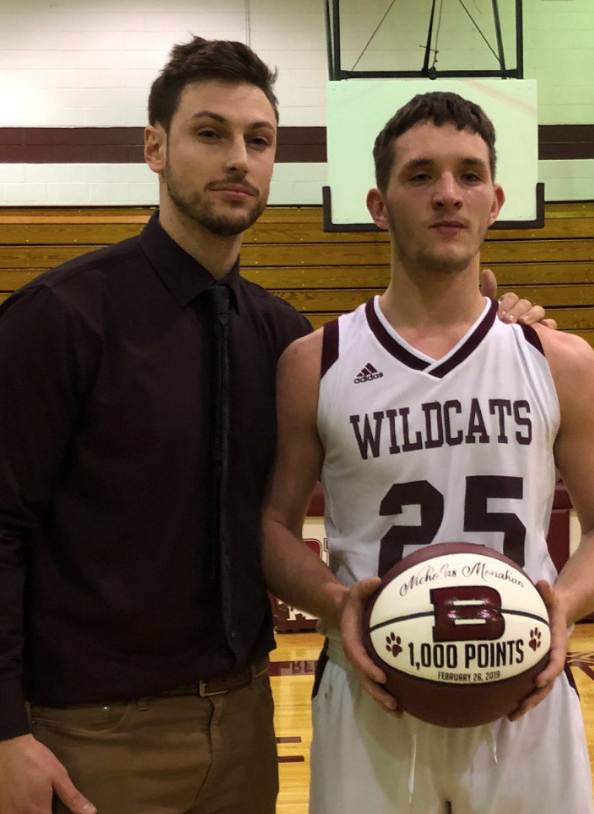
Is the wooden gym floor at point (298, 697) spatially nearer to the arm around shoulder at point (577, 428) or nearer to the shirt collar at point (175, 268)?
the arm around shoulder at point (577, 428)

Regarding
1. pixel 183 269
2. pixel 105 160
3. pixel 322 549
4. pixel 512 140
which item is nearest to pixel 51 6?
pixel 105 160

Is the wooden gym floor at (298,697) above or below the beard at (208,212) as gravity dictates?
below

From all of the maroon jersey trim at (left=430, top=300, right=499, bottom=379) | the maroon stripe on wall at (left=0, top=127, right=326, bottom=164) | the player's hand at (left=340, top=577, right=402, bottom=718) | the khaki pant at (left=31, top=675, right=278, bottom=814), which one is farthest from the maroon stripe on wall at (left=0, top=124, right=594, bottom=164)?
the player's hand at (left=340, top=577, right=402, bottom=718)

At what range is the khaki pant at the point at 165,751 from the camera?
1882 millimetres

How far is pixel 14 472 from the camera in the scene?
1796 mm

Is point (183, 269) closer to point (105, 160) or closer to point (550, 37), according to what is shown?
point (105, 160)

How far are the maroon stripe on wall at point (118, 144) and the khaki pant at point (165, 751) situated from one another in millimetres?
6951

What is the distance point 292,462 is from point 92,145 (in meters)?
6.95

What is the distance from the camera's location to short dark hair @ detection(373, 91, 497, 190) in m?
2.00

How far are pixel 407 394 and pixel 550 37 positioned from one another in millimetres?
7633

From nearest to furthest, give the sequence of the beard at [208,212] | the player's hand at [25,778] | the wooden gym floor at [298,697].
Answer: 1. the player's hand at [25,778]
2. the beard at [208,212]
3. the wooden gym floor at [298,697]

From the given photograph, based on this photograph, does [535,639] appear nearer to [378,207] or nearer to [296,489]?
[296,489]

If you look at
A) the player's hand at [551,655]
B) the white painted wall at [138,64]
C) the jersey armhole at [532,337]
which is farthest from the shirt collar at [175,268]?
the white painted wall at [138,64]

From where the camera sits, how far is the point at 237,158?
1.93m
